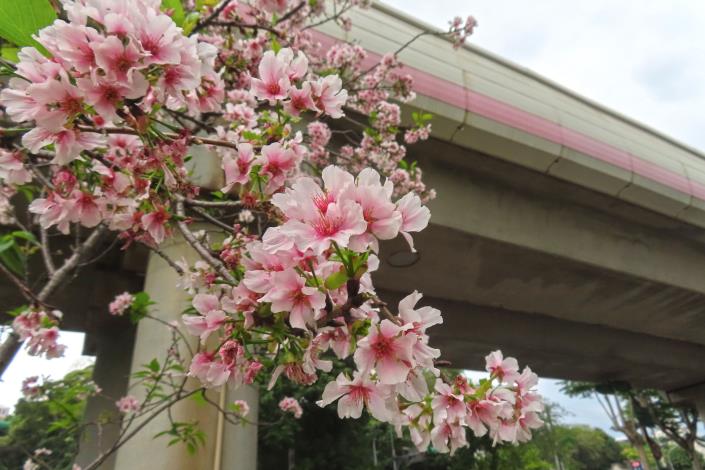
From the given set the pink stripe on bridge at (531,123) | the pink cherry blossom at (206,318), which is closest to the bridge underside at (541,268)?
the pink stripe on bridge at (531,123)

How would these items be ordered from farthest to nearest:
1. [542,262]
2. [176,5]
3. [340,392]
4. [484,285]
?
[484,285]
[542,262]
[176,5]
[340,392]

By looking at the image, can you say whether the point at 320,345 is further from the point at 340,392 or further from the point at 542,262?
the point at 542,262

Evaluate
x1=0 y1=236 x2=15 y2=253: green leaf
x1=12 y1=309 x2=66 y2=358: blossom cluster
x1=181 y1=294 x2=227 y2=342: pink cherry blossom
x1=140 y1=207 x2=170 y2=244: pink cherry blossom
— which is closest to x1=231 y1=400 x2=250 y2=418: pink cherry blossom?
x1=12 y1=309 x2=66 y2=358: blossom cluster

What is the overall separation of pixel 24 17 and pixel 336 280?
2.97 ft

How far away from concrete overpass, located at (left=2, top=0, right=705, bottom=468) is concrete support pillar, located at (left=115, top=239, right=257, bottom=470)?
2cm

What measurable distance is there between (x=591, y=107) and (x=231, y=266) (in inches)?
256

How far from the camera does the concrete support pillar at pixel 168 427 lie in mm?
2768

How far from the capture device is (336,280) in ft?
2.81

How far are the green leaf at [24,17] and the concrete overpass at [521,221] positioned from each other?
2397 millimetres

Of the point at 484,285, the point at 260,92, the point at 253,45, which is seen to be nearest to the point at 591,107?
the point at 484,285

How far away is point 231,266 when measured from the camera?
132 centimetres

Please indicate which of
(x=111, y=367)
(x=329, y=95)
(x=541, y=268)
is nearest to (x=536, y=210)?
(x=541, y=268)

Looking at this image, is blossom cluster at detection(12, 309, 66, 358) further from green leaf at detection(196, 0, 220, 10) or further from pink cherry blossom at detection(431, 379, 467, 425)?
pink cherry blossom at detection(431, 379, 467, 425)

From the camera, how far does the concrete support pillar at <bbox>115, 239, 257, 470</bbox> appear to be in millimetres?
2768
